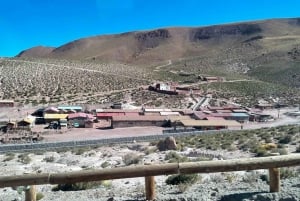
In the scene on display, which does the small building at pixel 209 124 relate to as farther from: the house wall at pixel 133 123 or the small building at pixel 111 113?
the small building at pixel 111 113

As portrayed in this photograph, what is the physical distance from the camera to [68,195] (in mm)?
8891

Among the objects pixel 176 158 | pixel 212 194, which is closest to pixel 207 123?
pixel 176 158

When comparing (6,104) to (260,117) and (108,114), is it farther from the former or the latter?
(260,117)

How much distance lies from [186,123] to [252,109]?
2393cm

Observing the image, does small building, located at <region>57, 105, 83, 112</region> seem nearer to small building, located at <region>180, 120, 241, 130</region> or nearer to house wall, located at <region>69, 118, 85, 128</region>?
house wall, located at <region>69, 118, 85, 128</region>

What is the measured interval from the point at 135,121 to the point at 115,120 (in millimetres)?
3136

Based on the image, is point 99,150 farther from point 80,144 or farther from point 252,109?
point 252,109

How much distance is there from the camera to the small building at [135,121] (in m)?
66.4

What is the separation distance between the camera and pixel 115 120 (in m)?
66.4

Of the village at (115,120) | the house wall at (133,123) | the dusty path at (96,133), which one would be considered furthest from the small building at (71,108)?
the house wall at (133,123)

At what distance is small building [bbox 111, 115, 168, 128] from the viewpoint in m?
66.4

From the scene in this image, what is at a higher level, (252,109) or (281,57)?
(281,57)

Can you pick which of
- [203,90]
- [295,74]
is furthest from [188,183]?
[295,74]

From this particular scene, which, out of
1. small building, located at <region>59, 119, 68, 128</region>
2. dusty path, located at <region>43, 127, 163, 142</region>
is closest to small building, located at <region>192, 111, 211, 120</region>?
dusty path, located at <region>43, 127, 163, 142</region>
